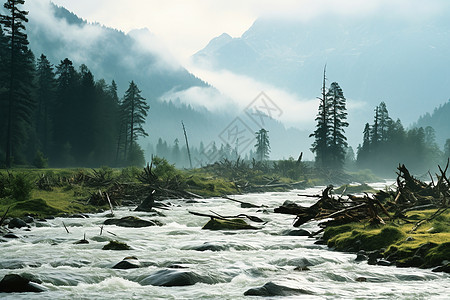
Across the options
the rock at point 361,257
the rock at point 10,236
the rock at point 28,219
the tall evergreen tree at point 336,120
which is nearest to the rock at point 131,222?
the rock at point 28,219

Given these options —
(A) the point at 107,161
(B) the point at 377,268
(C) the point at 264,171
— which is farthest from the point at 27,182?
(A) the point at 107,161

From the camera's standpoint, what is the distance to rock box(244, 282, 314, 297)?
595 centimetres

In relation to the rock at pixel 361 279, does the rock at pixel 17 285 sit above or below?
below

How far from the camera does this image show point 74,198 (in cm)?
2152

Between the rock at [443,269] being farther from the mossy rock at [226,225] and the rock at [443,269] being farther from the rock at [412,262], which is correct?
the mossy rock at [226,225]

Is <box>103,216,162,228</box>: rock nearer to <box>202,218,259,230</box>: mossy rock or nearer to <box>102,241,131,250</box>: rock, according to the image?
<box>202,218,259,230</box>: mossy rock

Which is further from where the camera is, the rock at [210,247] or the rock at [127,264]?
the rock at [210,247]

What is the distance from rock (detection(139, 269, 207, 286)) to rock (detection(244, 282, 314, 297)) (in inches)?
46.6

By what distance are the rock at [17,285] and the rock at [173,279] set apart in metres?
1.54

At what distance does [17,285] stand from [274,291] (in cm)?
369

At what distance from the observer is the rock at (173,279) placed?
6.70 metres

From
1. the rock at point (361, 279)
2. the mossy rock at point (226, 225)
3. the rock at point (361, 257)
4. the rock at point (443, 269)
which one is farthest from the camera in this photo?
the mossy rock at point (226, 225)

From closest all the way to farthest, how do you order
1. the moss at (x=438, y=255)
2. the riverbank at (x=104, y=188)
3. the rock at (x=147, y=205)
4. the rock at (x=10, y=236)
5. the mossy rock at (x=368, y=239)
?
the moss at (x=438, y=255), the mossy rock at (x=368, y=239), the rock at (x=10, y=236), the riverbank at (x=104, y=188), the rock at (x=147, y=205)

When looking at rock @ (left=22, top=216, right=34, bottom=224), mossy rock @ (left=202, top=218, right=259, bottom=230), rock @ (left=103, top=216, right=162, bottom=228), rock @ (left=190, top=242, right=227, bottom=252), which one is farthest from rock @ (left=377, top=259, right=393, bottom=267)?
rock @ (left=22, top=216, right=34, bottom=224)
